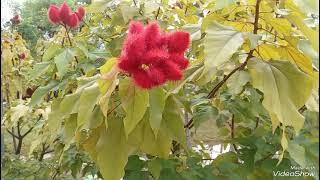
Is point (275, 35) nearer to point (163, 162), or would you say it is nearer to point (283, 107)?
point (283, 107)

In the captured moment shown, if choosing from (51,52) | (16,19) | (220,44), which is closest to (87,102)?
(220,44)

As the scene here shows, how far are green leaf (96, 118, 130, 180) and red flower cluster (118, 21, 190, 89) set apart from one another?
112mm

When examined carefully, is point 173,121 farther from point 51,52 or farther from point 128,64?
point 51,52

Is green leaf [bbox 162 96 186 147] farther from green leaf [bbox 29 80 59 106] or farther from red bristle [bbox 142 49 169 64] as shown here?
green leaf [bbox 29 80 59 106]

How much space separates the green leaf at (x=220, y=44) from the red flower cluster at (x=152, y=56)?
0.10 ft

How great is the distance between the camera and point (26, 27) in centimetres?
164

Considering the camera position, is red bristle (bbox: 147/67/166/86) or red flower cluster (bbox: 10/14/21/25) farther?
red flower cluster (bbox: 10/14/21/25)

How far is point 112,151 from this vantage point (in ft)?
1.74

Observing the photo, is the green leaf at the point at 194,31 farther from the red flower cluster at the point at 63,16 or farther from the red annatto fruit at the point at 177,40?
the red flower cluster at the point at 63,16

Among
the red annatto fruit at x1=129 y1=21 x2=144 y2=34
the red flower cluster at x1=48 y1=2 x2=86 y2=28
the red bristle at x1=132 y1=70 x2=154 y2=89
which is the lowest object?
the red flower cluster at x1=48 y1=2 x2=86 y2=28

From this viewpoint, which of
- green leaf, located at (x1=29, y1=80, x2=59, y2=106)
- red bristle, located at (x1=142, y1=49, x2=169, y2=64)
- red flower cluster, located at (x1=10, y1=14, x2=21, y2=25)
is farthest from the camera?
red flower cluster, located at (x1=10, y1=14, x2=21, y2=25)

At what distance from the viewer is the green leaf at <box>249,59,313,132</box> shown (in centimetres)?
46

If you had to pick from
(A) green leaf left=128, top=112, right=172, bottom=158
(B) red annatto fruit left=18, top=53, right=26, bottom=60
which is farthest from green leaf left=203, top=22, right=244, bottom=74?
(B) red annatto fruit left=18, top=53, right=26, bottom=60

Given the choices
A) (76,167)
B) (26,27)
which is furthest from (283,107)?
(26,27)
